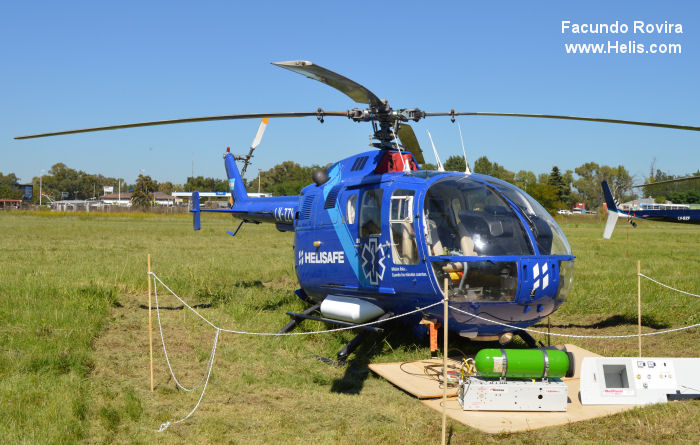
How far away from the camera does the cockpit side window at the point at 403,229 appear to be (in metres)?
8.18

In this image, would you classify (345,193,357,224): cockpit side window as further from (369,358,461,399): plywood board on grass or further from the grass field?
(369,358,461,399): plywood board on grass

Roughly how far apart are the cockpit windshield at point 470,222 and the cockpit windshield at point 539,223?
217mm

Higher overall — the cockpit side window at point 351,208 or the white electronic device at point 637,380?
the cockpit side window at point 351,208

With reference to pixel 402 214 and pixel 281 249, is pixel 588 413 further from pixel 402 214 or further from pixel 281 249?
pixel 281 249

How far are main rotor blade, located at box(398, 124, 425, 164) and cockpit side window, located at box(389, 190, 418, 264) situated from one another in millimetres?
1578

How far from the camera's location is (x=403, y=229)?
27.3 feet

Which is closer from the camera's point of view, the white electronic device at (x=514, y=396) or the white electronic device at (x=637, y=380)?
the white electronic device at (x=514, y=396)

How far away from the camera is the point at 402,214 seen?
27.5 feet

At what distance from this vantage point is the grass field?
6168mm

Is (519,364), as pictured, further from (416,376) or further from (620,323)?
(620,323)

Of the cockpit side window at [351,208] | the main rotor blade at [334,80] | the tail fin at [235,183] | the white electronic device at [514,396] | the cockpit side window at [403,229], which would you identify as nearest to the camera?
the main rotor blade at [334,80]

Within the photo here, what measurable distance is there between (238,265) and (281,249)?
24.7ft

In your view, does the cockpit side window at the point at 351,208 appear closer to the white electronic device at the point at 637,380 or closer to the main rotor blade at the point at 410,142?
the main rotor blade at the point at 410,142

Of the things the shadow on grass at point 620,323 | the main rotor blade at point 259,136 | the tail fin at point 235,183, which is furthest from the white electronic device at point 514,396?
the main rotor blade at point 259,136
